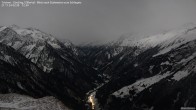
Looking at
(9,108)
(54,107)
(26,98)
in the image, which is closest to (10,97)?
(26,98)

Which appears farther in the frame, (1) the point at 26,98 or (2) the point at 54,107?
(1) the point at 26,98

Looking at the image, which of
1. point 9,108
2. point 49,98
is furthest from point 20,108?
point 49,98

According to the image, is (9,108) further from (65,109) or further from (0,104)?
(65,109)

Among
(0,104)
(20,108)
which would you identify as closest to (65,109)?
(20,108)

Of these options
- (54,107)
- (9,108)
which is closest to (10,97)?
(9,108)

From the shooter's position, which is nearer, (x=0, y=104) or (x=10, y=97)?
(x=0, y=104)

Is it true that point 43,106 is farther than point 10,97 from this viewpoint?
No

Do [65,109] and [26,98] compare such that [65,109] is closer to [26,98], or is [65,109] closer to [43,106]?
[43,106]
